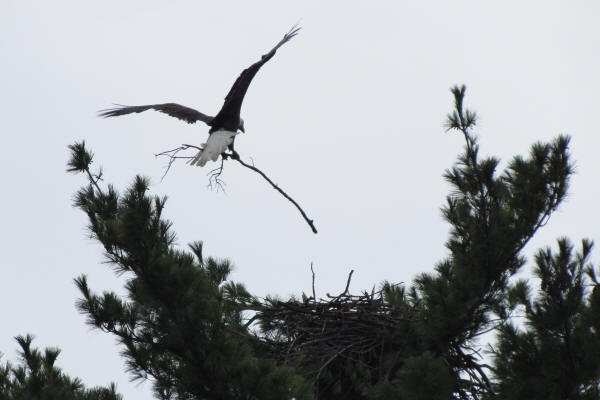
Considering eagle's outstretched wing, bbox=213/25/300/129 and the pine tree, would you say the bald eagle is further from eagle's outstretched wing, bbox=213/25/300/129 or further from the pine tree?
the pine tree

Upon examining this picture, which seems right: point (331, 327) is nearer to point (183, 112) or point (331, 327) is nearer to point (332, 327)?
point (332, 327)

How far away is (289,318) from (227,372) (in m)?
2.01

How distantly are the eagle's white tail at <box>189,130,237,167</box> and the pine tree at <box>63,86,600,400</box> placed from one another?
44.4 inches

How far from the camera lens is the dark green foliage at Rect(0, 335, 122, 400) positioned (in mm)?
5008

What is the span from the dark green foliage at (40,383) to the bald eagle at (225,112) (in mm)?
1937

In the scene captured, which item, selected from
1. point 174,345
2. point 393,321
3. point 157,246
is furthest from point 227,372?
point 393,321

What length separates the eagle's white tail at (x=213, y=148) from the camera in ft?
19.7

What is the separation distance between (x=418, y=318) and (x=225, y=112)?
2.87 meters

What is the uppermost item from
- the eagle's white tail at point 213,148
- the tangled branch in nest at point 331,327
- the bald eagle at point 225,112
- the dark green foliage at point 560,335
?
the bald eagle at point 225,112

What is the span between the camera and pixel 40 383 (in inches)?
209

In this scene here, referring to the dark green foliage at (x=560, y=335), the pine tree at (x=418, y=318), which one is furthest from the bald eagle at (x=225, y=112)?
the dark green foliage at (x=560, y=335)

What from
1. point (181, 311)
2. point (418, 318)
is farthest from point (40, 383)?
point (418, 318)

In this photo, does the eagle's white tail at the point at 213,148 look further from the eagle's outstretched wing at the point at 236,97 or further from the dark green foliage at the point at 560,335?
the dark green foliage at the point at 560,335

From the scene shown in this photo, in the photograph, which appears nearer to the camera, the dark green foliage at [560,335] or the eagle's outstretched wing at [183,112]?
the dark green foliage at [560,335]
